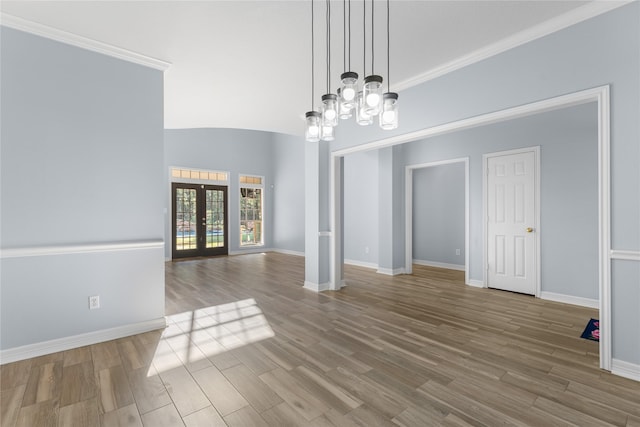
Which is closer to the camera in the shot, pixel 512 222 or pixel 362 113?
pixel 362 113

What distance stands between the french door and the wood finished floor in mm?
4600

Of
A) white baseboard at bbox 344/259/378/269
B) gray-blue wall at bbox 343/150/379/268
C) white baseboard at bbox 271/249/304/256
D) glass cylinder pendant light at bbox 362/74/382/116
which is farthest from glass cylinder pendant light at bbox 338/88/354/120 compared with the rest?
white baseboard at bbox 271/249/304/256

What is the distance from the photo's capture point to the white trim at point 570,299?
3.78 m

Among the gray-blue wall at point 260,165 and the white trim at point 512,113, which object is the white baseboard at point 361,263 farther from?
the white trim at point 512,113

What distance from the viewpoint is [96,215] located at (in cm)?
284

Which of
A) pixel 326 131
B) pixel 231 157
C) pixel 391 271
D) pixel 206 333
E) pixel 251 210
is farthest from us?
pixel 251 210

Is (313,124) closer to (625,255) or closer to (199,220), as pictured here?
(625,255)

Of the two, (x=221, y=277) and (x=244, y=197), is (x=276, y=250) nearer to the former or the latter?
(x=244, y=197)

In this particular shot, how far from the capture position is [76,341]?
2.68m

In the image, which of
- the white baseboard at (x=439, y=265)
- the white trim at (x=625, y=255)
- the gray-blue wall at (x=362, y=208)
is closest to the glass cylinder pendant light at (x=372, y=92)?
the white trim at (x=625, y=255)

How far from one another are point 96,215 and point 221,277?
2996 mm

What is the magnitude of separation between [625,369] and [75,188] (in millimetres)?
4652

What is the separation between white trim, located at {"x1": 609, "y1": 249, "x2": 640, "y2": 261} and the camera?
6.99ft

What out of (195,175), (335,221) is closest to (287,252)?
(195,175)
